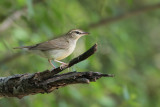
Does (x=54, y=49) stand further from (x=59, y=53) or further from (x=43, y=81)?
(x=43, y=81)

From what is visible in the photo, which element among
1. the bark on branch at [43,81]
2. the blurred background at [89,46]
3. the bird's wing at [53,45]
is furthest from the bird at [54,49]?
the bark on branch at [43,81]

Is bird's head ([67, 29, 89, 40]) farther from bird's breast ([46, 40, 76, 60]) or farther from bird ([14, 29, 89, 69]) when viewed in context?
bird's breast ([46, 40, 76, 60])

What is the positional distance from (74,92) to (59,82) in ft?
8.92

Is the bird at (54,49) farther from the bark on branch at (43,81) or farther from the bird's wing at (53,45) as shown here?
the bark on branch at (43,81)

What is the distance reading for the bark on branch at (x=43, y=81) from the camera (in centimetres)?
314

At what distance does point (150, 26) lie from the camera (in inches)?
382

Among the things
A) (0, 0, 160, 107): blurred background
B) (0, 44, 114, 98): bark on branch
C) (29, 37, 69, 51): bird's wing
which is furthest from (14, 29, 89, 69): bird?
(0, 44, 114, 98): bark on branch

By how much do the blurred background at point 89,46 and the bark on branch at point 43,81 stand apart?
79cm

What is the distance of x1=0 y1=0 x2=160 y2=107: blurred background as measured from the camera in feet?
17.5

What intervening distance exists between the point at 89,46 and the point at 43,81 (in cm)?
104

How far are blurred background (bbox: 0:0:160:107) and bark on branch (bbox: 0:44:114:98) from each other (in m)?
0.79

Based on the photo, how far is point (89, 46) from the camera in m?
4.20

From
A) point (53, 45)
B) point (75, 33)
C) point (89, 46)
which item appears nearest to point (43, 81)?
point (89, 46)

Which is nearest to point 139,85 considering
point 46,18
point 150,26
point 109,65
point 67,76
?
point 109,65
